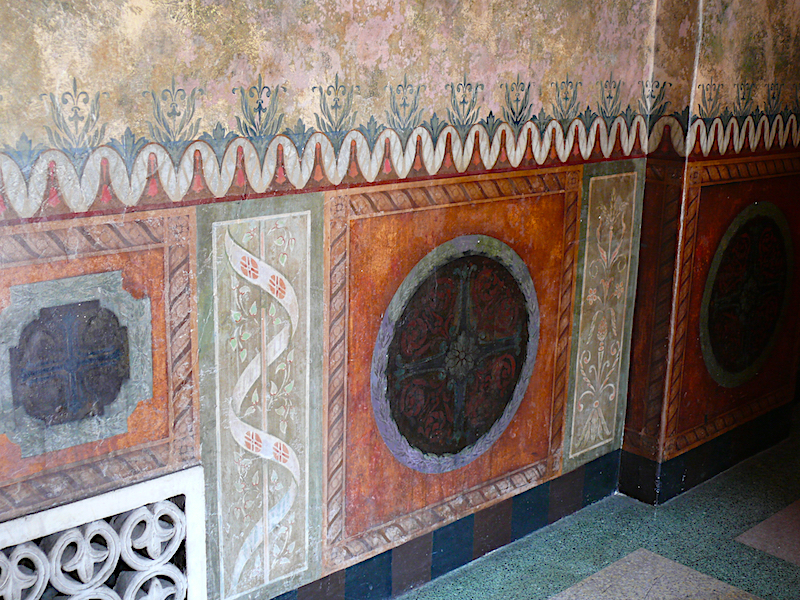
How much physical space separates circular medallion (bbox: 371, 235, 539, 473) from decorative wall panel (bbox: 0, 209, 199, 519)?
650mm

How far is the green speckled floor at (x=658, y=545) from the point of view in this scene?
269cm

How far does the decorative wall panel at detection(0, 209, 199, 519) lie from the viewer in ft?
5.55

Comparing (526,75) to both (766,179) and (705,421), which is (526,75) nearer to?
(766,179)

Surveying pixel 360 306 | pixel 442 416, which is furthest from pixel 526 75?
pixel 442 416

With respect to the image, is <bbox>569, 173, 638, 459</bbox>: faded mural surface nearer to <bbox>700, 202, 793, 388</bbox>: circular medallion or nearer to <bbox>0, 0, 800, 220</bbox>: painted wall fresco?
<bbox>0, 0, 800, 220</bbox>: painted wall fresco

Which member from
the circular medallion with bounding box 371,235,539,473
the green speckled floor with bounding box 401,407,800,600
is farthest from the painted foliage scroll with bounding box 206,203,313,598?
the green speckled floor with bounding box 401,407,800,600

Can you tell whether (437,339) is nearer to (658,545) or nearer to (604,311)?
(604,311)

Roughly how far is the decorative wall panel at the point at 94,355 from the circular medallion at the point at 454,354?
0.65m

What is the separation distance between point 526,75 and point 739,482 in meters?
1.99

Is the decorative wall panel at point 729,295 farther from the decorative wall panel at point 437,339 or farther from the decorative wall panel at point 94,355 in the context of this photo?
the decorative wall panel at point 94,355

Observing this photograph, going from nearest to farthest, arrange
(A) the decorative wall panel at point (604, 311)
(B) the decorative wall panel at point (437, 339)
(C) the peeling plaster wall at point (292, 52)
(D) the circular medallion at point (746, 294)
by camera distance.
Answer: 1. (C) the peeling plaster wall at point (292, 52)
2. (B) the decorative wall panel at point (437, 339)
3. (A) the decorative wall panel at point (604, 311)
4. (D) the circular medallion at point (746, 294)

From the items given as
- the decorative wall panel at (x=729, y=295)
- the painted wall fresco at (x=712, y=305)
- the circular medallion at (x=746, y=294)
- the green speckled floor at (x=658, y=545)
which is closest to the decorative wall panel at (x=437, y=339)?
the green speckled floor at (x=658, y=545)

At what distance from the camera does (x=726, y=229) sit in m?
3.24

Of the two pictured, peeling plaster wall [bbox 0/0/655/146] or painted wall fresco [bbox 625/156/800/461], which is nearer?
peeling plaster wall [bbox 0/0/655/146]
